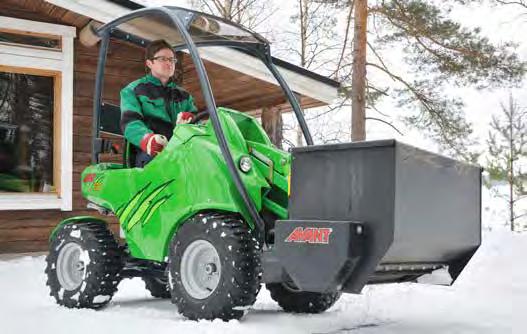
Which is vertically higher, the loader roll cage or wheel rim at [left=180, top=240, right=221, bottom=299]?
the loader roll cage

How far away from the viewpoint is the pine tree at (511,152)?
67.9 feet

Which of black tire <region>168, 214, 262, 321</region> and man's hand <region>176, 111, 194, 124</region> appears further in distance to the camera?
man's hand <region>176, 111, 194, 124</region>

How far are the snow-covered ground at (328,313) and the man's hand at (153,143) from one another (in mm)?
962

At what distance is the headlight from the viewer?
11.7ft

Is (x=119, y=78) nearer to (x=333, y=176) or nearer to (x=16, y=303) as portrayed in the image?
(x=16, y=303)

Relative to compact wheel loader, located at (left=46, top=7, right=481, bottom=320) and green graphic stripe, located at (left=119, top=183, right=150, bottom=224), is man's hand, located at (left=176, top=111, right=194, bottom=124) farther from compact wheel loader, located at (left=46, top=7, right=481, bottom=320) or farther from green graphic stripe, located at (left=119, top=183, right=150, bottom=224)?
green graphic stripe, located at (left=119, top=183, right=150, bottom=224)

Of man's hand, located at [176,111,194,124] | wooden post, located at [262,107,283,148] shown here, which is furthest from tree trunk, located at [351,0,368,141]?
man's hand, located at [176,111,194,124]

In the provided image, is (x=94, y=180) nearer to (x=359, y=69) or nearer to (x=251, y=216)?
(x=251, y=216)

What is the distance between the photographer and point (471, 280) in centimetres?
589

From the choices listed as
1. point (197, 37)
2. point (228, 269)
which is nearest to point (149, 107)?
point (197, 37)

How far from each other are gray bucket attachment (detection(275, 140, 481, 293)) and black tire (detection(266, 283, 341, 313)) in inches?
32.5

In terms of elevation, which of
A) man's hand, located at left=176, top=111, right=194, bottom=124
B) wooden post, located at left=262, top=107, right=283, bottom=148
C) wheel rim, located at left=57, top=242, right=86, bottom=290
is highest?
wooden post, located at left=262, top=107, right=283, bottom=148

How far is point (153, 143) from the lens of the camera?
398 centimetres

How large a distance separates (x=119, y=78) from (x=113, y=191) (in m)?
4.84
